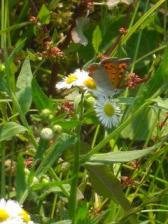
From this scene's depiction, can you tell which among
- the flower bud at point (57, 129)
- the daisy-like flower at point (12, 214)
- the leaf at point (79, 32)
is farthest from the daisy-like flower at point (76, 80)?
the leaf at point (79, 32)

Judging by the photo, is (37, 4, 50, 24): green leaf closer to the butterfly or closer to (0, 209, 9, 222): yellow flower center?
the butterfly

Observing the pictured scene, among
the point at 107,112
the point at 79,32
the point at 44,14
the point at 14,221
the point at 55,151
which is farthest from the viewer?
the point at 79,32

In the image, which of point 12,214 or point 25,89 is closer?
point 12,214

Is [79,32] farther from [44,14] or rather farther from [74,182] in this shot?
[74,182]

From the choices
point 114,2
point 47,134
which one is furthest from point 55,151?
point 114,2

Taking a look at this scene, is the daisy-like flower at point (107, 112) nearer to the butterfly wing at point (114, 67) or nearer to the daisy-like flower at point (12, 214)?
the butterfly wing at point (114, 67)

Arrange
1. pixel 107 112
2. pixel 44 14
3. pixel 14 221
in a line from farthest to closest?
pixel 44 14
pixel 107 112
pixel 14 221

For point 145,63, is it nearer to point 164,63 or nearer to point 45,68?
point 45,68
